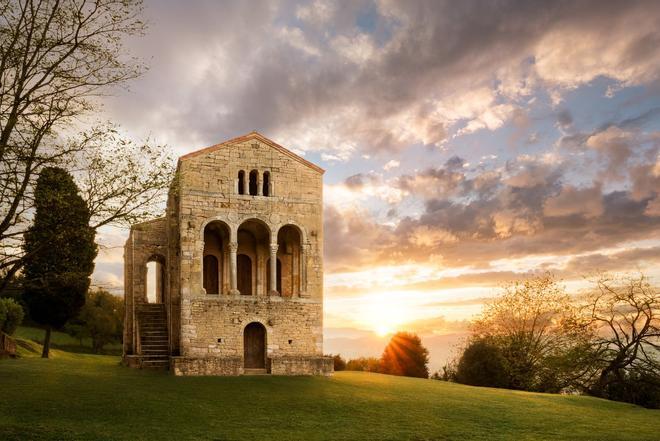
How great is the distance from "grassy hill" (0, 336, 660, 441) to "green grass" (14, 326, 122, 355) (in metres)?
28.7

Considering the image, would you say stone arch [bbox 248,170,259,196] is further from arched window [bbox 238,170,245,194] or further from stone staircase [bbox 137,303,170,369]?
stone staircase [bbox 137,303,170,369]

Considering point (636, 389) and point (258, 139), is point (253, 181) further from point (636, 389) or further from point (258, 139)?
point (636, 389)

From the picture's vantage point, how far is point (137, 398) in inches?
758

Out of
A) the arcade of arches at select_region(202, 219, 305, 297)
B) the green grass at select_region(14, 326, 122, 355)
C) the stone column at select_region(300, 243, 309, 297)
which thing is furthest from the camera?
the green grass at select_region(14, 326, 122, 355)

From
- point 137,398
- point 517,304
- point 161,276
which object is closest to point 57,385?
point 137,398

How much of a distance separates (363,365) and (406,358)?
192 inches

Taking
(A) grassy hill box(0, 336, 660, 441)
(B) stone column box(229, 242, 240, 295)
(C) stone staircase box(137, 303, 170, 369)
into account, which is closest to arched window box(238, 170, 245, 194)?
(B) stone column box(229, 242, 240, 295)

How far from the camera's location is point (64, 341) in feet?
186

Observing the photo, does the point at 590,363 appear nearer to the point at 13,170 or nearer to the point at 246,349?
the point at 246,349

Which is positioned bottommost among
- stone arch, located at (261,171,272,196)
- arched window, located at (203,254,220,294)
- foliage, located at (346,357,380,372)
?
foliage, located at (346,357,380,372)

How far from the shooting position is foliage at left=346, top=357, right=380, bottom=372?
151 feet

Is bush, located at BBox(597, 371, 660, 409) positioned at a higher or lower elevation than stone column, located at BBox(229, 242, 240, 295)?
lower

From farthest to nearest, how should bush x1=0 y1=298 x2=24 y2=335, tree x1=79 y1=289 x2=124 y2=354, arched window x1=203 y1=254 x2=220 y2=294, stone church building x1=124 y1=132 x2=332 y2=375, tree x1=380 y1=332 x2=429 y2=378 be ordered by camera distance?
tree x1=79 y1=289 x2=124 y2=354 → tree x1=380 y1=332 x2=429 y2=378 → bush x1=0 y1=298 x2=24 y2=335 → arched window x1=203 y1=254 x2=220 y2=294 → stone church building x1=124 y1=132 x2=332 y2=375

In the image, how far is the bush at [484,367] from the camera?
36.0 metres
